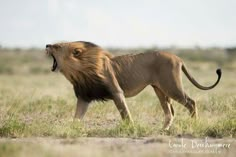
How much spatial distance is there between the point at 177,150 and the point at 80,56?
376cm

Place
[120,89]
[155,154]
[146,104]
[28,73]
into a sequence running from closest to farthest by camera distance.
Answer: [155,154]
[120,89]
[146,104]
[28,73]

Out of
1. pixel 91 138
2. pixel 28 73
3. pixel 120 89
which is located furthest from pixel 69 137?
pixel 28 73

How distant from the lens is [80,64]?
38.9ft

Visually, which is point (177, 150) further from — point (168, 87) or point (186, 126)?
point (168, 87)

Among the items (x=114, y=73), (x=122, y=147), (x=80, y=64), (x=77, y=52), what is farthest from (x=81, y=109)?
(x=122, y=147)

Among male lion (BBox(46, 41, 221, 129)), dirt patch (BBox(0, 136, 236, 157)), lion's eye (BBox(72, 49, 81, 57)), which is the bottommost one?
dirt patch (BBox(0, 136, 236, 157))

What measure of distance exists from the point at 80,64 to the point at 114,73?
67cm

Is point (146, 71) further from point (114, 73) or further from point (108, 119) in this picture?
point (108, 119)

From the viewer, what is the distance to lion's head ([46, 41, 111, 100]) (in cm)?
1170

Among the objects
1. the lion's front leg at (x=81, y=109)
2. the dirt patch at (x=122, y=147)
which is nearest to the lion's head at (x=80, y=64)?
the lion's front leg at (x=81, y=109)

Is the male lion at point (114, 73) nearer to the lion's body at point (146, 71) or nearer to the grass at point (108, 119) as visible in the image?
the lion's body at point (146, 71)

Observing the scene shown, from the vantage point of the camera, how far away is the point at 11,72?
42.4 meters

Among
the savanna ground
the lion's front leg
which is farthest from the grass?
the lion's front leg

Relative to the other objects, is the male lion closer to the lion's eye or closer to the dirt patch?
the lion's eye
